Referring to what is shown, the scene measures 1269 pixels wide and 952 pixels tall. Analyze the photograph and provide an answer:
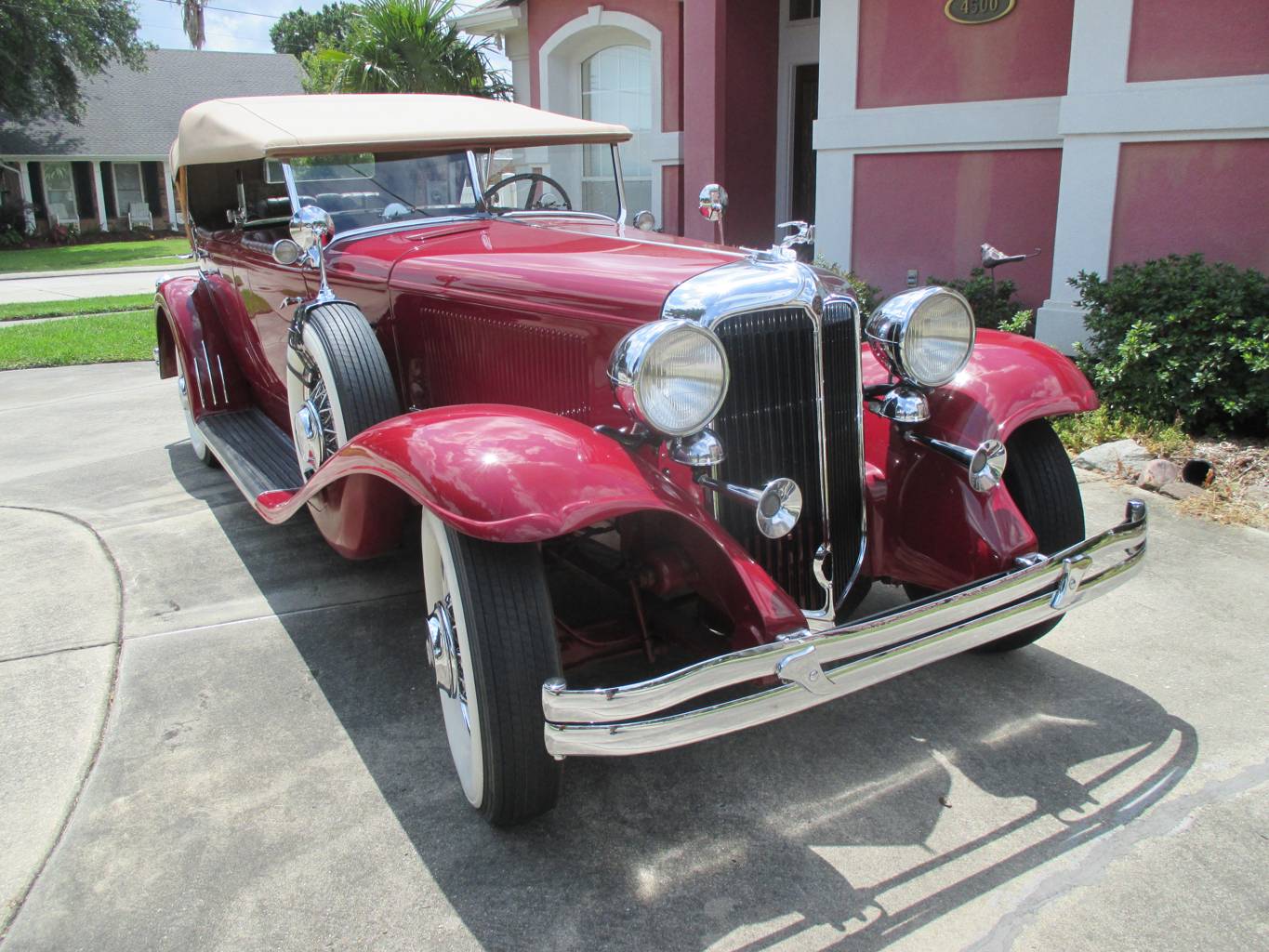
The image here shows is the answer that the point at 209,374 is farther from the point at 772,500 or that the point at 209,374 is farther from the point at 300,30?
the point at 300,30

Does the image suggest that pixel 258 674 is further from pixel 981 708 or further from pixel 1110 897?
pixel 1110 897

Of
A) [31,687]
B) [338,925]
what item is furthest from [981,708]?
[31,687]

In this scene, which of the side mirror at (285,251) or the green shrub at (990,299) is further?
the green shrub at (990,299)

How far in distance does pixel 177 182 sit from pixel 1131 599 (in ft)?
16.0

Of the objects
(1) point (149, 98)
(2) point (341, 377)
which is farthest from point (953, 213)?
(1) point (149, 98)

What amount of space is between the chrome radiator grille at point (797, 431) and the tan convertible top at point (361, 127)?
1.90m

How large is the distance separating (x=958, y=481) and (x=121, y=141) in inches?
1264

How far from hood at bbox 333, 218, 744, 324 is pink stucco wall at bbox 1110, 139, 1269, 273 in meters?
3.71

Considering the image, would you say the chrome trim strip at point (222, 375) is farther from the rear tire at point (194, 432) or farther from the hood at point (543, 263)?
the hood at point (543, 263)

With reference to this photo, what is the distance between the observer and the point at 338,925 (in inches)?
82.4

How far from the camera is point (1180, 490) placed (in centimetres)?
459

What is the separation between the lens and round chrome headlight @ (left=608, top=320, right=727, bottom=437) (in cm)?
215

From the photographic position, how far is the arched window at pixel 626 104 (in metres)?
10.4

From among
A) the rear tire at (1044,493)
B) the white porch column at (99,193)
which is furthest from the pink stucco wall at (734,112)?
the white porch column at (99,193)
